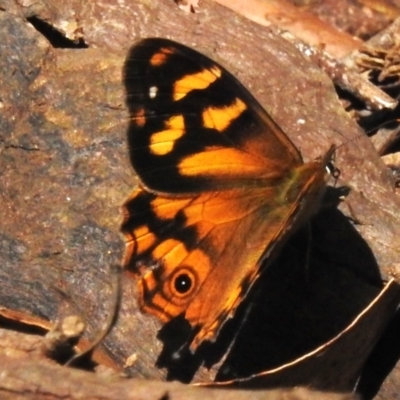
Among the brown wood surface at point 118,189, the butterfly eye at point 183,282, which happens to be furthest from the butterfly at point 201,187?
the brown wood surface at point 118,189

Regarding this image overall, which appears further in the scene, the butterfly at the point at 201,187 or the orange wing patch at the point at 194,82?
the orange wing patch at the point at 194,82

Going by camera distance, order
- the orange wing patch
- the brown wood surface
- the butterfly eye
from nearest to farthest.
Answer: the butterfly eye, the orange wing patch, the brown wood surface

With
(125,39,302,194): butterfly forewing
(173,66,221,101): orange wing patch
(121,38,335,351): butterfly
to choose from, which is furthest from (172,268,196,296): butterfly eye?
(173,66,221,101): orange wing patch

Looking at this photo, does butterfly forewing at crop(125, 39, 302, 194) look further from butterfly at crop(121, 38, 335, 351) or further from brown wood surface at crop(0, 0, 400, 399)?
brown wood surface at crop(0, 0, 400, 399)

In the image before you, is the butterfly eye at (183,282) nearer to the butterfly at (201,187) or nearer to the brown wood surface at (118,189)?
the butterfly at (201,187)

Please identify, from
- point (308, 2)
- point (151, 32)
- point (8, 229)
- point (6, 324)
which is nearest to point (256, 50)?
point (151, 32)

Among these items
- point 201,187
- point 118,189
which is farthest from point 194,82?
point 118,189

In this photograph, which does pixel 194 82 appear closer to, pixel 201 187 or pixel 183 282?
pixel 201 187
